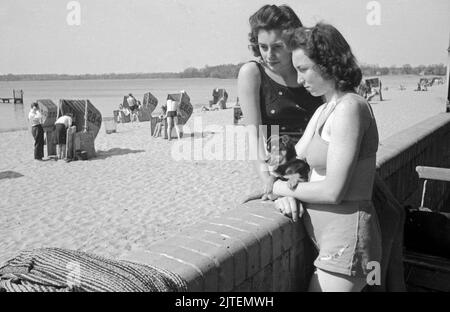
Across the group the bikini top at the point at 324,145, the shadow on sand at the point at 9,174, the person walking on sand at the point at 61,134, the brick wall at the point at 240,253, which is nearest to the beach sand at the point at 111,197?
the shadow on sand at the point at 9,174

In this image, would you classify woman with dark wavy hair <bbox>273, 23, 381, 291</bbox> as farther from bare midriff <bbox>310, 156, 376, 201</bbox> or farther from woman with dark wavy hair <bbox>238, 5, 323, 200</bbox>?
woman with dark wavy hair <bbox>238, 5, 323, 200</bbox>

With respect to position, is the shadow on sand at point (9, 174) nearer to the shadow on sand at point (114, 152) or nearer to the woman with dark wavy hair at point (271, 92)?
the shadow on sand at point (114, 152)

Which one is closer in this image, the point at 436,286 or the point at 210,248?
the point at 210,248

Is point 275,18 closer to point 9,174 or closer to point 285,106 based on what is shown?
point 285,106

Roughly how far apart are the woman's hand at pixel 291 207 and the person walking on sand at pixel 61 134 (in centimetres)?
1260

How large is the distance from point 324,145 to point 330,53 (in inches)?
13.9

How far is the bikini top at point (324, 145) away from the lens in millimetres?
1687

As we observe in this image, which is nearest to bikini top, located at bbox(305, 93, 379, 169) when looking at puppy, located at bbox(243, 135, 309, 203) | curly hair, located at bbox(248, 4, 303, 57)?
puppy, located at bbox(243, 135, 309, 203)

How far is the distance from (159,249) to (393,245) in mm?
1089
